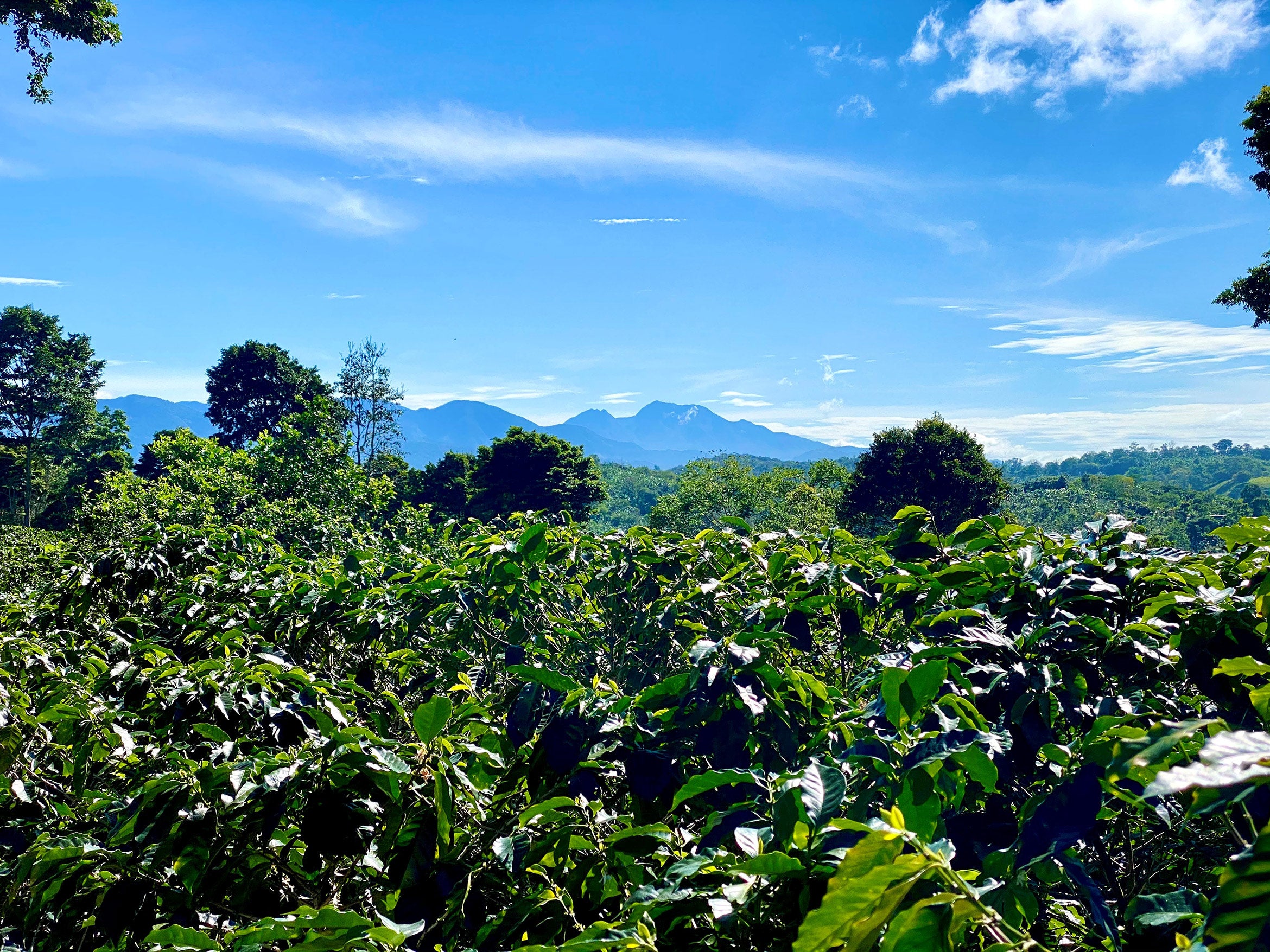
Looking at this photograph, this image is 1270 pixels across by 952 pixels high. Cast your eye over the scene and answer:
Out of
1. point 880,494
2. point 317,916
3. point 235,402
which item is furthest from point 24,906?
point 235,402

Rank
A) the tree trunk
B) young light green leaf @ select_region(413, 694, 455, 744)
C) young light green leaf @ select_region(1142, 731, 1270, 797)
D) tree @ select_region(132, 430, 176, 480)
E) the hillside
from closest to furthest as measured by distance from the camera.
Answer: young light green leaf @ select_region(1142, 731, 1270, 797)
young light green leaf @ select_region(413, 694, 455, 744)
the tree trunk
tree @ select_region(132, 430, 176, 480)
the hillside

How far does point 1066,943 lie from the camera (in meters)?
1.25

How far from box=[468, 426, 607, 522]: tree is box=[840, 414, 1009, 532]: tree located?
13994 millimetres

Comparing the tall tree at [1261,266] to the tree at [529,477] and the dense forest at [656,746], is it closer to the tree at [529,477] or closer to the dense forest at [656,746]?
the dense forest at [656,746]

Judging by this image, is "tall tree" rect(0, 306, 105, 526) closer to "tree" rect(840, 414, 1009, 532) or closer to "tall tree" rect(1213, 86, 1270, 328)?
"tree" rect(840, 414, 1009, 532)

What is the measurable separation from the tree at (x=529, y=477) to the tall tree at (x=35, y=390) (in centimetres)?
2176

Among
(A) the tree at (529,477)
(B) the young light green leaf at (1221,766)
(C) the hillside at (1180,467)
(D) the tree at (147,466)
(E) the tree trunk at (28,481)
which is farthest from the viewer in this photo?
(C) the hillside at (1180,467)

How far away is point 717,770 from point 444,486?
137 ft

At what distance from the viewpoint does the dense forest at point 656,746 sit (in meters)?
0.98

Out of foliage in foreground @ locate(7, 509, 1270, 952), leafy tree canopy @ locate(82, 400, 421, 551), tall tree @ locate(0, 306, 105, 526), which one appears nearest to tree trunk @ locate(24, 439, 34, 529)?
tall tree @ locate(0, 306, 105, 526)

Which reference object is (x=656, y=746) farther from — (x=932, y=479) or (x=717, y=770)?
(x=932, y=479)

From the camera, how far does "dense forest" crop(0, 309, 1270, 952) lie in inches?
38.6

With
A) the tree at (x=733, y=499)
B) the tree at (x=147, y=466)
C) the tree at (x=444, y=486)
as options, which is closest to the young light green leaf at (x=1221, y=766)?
the tree at (x=733, y=499)

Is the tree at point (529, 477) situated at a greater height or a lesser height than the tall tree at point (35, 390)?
lesser
